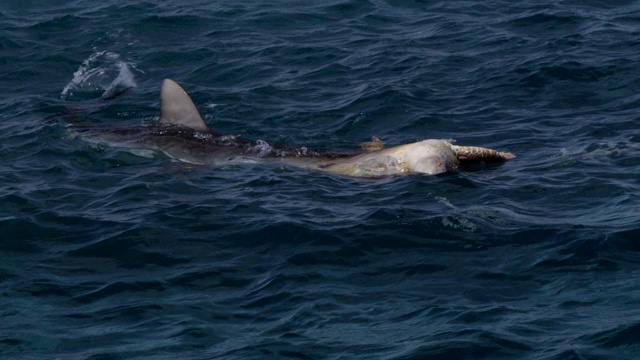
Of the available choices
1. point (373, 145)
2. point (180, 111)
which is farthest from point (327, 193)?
point (180, 111)

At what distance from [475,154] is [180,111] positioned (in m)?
4.71

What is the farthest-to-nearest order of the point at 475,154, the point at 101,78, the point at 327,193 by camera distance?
the point at 101,78
the point at 475,154
the point at 327,193

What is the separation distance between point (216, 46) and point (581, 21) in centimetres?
726

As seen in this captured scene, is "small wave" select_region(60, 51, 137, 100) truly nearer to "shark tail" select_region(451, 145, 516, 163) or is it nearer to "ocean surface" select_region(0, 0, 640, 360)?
"ocean surface" select_region(0, 0, 640, 360)

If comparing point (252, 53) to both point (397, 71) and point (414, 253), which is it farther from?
point (414, 253)

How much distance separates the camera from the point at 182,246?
1314cm

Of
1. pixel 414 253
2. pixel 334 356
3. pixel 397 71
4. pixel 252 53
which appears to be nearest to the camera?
pixel 334 356

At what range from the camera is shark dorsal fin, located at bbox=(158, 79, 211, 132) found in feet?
57.0

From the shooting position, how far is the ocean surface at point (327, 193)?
1070 cm

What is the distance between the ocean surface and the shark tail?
0.47 ft

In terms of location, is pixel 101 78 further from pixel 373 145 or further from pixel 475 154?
pixel 475 154

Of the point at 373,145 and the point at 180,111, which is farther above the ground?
the point at 180,111

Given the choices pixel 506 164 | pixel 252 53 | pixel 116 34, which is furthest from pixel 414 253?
pixel 116 34

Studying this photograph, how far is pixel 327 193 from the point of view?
49.2ft
